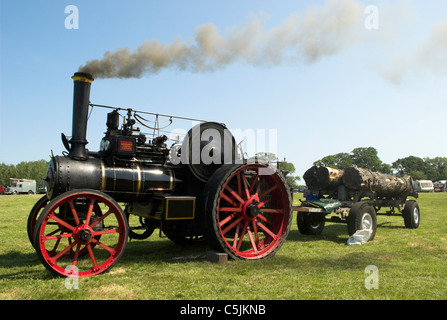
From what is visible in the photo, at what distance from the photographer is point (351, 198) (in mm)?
11078

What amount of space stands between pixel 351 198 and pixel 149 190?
6.96 metres

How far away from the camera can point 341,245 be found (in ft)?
27.0

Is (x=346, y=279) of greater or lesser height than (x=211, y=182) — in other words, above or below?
below

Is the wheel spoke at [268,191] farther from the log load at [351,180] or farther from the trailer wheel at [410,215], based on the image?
the trailer wheel at [410,215]

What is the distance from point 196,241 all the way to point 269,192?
7.10 ft

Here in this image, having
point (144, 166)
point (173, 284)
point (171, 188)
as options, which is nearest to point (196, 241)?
point (171, 188)

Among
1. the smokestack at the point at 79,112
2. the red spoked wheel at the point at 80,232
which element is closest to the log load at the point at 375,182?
the red spoked wheel at the point at 80,232

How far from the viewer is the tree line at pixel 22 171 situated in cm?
9206

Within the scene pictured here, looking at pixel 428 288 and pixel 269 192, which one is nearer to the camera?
pixel 428 288

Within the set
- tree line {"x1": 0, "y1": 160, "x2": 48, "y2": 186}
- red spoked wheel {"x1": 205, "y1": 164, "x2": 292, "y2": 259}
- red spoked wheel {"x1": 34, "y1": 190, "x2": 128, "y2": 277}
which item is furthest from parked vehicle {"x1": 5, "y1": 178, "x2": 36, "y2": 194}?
red spoked wheel {"x1": 205, "y1": 164, "x2": 292, "y2": 259}

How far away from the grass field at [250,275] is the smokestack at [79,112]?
6.27 ft
